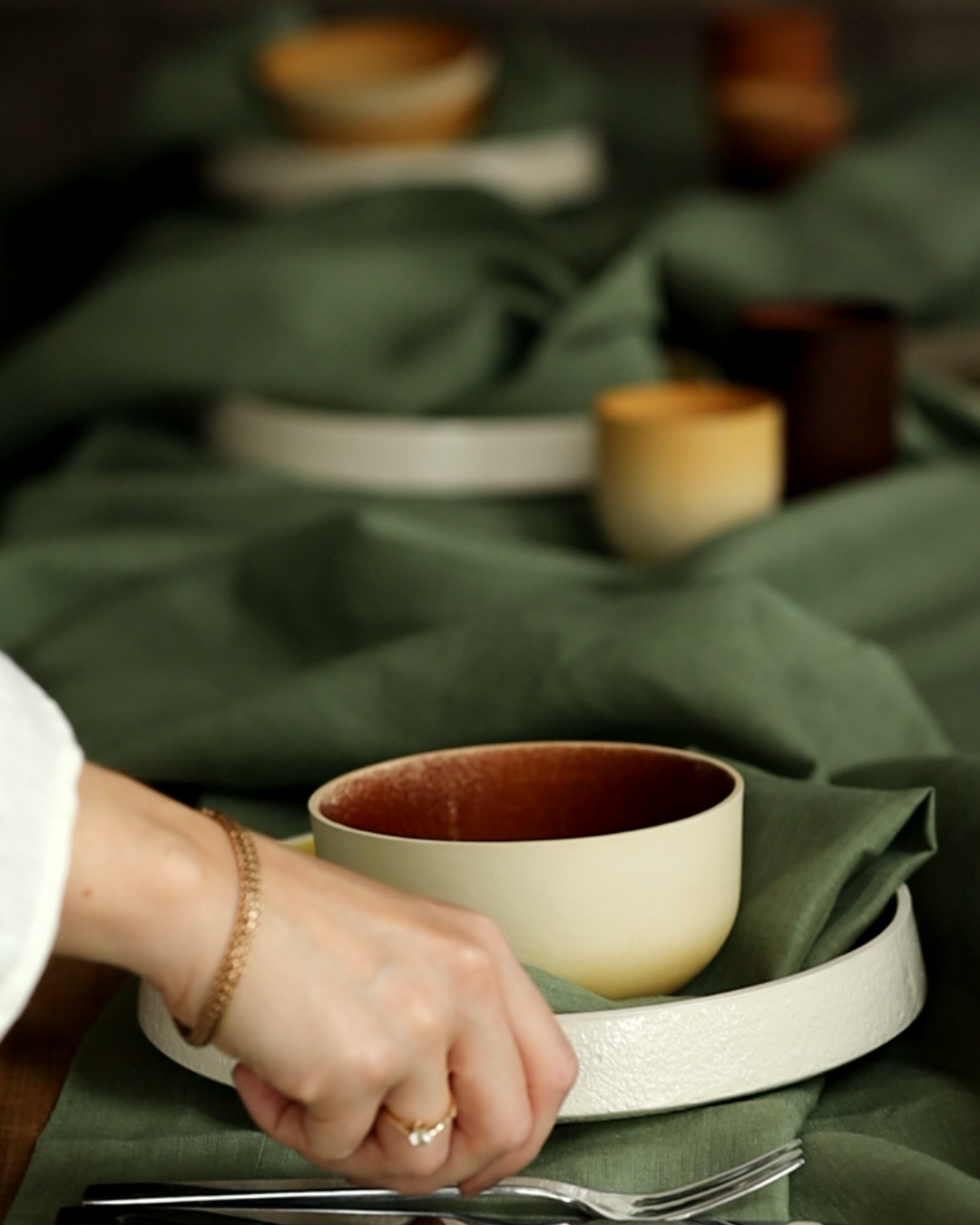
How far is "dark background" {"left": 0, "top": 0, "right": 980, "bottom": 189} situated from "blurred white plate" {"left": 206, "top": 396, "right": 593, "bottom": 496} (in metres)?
1.48


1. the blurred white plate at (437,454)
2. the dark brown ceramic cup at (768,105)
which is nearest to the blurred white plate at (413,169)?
the dark brown ceramic cup at (768,105)

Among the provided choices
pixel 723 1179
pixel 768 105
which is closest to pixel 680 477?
pixel 723 1179

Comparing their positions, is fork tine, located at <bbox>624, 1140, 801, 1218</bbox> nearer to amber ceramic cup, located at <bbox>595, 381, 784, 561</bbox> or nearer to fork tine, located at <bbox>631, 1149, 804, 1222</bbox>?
fork tine, located at <bbox>631, 1149, 804, 1222</bbox>

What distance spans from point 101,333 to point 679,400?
333 mm

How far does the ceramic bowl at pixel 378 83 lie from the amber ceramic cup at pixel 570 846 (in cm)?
86

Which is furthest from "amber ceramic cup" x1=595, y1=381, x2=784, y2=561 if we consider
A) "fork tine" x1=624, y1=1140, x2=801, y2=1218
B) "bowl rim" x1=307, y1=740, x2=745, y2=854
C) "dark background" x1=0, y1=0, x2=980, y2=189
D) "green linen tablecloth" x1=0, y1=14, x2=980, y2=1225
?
"dark background" x1=0, y1=0, x2=980, y2=189

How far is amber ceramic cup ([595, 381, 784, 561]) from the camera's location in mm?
809

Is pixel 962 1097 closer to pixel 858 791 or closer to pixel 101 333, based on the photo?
pixel 858 791

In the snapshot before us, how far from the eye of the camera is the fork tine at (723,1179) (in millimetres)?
374

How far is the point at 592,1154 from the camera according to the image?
0.41 metres

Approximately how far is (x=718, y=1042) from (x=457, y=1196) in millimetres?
68

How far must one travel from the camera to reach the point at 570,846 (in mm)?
412

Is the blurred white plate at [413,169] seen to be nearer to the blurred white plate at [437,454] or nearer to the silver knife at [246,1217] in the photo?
the blurred white plate at [437,454]

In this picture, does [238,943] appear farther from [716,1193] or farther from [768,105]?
[768,105]
